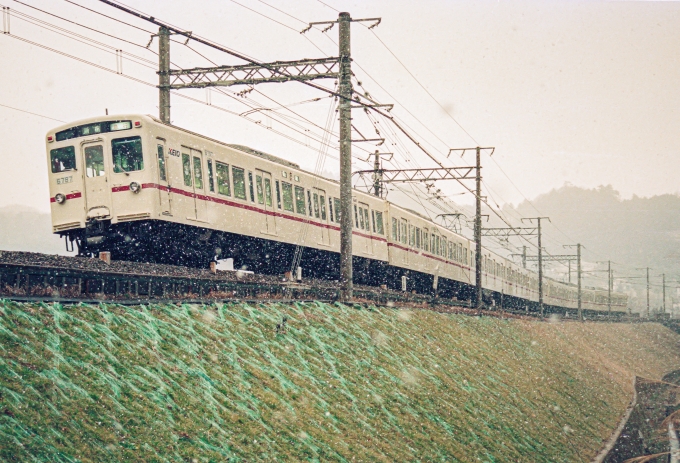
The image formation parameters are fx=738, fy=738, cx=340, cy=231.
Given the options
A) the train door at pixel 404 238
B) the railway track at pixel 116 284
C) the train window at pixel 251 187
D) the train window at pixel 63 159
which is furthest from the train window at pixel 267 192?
the train door at pixel 404 238

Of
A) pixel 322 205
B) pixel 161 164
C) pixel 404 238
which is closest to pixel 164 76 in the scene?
pixel 161 164

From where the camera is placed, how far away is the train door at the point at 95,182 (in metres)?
16.2

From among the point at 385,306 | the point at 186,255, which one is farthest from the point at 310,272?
the point at 186,255

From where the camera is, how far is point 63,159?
16.7m

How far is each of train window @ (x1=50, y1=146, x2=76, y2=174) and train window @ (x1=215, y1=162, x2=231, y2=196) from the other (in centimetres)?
326

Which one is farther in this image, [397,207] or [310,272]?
[397,207]

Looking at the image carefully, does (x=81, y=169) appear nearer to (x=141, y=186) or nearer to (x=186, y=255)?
(x=141, y=186)

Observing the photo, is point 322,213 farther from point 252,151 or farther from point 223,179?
point 223,179

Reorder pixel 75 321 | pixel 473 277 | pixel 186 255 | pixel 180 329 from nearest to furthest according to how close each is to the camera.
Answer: pixel 75 321 < pixel 180 329 < pixel 186 255 < pixel 473 277

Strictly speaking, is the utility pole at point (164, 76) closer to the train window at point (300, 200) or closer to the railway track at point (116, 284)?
the train window at point (300, 200)

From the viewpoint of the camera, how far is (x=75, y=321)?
10211 mm

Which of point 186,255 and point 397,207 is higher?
point 397,207

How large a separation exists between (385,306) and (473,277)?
22092 millimetres

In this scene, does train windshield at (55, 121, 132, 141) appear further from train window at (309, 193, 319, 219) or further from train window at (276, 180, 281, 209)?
train window at (309, 193, 319, 219)
